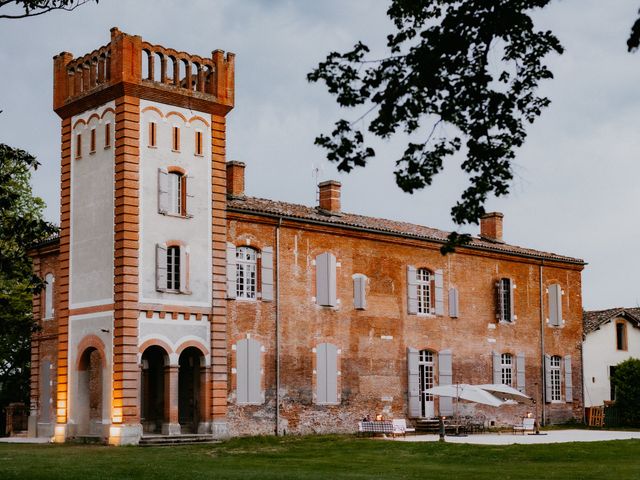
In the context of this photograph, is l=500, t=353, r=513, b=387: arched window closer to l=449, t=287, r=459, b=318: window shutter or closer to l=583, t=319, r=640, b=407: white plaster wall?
l=449, t=287, r=459, b=318: window shutter

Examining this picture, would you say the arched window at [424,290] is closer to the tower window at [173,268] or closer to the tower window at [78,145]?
the tower window at [173,268]

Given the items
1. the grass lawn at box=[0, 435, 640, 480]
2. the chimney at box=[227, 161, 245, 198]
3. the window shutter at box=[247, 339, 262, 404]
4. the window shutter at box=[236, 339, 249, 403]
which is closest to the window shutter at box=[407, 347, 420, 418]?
the window shutter at box=[247, 339, 262, 404]

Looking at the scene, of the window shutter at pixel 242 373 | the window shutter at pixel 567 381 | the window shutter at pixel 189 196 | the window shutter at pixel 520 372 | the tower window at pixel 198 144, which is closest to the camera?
the window shutter at pixel 189 196

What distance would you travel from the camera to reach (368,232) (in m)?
35.8

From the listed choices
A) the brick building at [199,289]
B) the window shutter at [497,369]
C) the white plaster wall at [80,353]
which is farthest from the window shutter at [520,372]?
the white plaster wall at [80,353]

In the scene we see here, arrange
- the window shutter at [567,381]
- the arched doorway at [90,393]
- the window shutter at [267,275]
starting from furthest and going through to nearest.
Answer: the window shutter at [567,381]
the window shutter at [267,275]
the arched doorway at [90,393]

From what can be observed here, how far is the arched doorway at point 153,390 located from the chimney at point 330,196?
28.0ft

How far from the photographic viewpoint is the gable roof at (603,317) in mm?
44812

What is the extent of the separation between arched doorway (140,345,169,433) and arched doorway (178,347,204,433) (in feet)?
2.06

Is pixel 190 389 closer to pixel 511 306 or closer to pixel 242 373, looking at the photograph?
pixel 242 373

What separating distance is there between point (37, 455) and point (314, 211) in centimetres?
1448

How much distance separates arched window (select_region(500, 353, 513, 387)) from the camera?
4012cm

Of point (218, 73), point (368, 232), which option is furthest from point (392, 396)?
point (218, 73)

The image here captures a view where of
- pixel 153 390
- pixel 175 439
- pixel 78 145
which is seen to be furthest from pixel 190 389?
pixel 78 145
